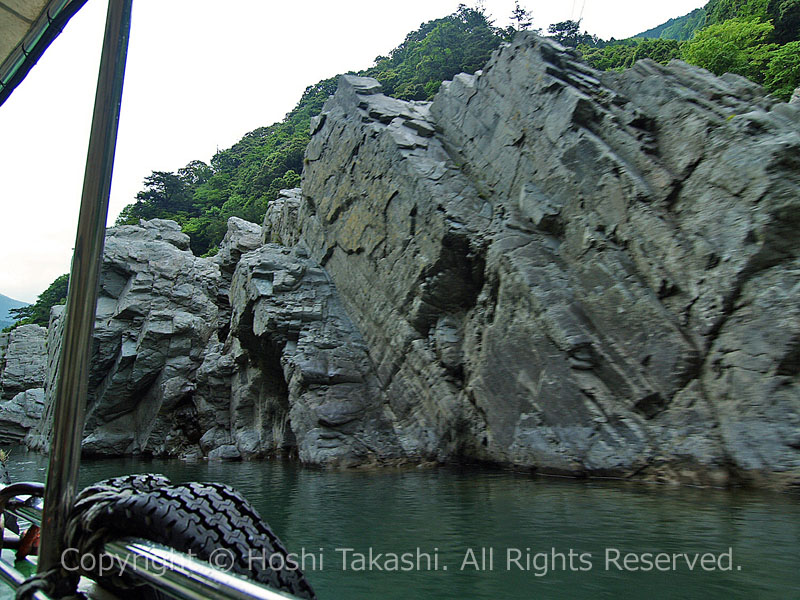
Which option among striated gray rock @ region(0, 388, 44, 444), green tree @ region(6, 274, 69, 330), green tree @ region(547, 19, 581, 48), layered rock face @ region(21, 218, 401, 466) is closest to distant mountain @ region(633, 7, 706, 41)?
green tree @ region(547, 19, 581, 48)

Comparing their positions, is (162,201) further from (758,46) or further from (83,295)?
(83,295)

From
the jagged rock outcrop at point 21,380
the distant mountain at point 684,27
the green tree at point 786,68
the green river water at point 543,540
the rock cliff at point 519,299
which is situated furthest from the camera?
the distant mountain at point 684,27

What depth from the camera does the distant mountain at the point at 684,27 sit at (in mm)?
40987

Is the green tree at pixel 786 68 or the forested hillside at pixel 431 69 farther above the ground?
the forested hillside at pixel 431 69

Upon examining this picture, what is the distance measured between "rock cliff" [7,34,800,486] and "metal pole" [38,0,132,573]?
975cm

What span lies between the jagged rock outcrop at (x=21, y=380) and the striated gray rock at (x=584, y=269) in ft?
84.8

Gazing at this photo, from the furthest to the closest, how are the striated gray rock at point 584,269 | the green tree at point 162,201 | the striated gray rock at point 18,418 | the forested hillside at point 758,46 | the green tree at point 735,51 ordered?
the green tree at point 162,201 < the striated gray rock at point 18,418 < the green tree at point 735,51 < the forested hillside at point 758,46 < the striated gray rock at point 584,269

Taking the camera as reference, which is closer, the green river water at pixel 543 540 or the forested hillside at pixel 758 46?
the green river water at pixel 543 540

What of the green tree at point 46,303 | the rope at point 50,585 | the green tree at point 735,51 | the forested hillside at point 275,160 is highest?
the forested hillside at point 275,160

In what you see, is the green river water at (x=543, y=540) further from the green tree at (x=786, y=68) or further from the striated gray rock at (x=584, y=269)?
the green tree at (x=786, y=68)

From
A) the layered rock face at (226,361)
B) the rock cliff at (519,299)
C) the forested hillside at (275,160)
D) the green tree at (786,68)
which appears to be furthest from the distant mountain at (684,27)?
the layered rock face at (226,361)

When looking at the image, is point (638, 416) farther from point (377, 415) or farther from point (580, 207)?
point (377, 415)

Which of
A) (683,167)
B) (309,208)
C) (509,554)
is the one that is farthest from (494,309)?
(309,208)

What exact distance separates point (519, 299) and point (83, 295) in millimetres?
11732
